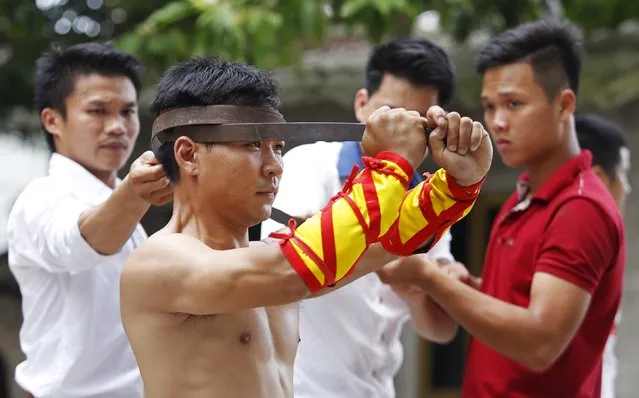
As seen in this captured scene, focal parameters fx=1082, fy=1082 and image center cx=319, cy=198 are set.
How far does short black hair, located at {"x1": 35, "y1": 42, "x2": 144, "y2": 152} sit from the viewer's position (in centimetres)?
404

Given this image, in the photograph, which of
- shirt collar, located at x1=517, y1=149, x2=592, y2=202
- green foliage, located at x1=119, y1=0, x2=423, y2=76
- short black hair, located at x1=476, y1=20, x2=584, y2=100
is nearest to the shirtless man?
shirt collar, located at x1=517, y1=149, x2=592, y2=202

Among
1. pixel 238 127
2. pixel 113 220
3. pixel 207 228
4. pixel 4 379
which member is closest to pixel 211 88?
pixel 238 127

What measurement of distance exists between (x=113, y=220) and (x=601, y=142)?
237 centimetres

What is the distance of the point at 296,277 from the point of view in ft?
7.80

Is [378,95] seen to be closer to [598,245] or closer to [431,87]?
[431,87]

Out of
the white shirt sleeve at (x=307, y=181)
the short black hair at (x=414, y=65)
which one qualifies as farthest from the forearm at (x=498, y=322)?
the short black hair at (x=414, y=65)

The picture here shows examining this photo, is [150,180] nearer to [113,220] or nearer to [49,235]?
[113,220]

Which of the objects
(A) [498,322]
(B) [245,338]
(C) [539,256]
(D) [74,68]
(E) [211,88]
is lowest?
(A) [498,322]

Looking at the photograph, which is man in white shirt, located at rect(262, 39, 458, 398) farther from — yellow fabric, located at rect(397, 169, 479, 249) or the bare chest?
yellow fabric, located at rect(397, 169, 479, 249)

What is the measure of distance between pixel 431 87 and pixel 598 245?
2.70ft

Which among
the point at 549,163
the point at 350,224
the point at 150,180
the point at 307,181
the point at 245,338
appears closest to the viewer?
the point at 350,224

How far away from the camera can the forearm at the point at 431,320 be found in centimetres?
406

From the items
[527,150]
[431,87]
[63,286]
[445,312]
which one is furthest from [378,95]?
[63,286]

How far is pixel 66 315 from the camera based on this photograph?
3.73 m
